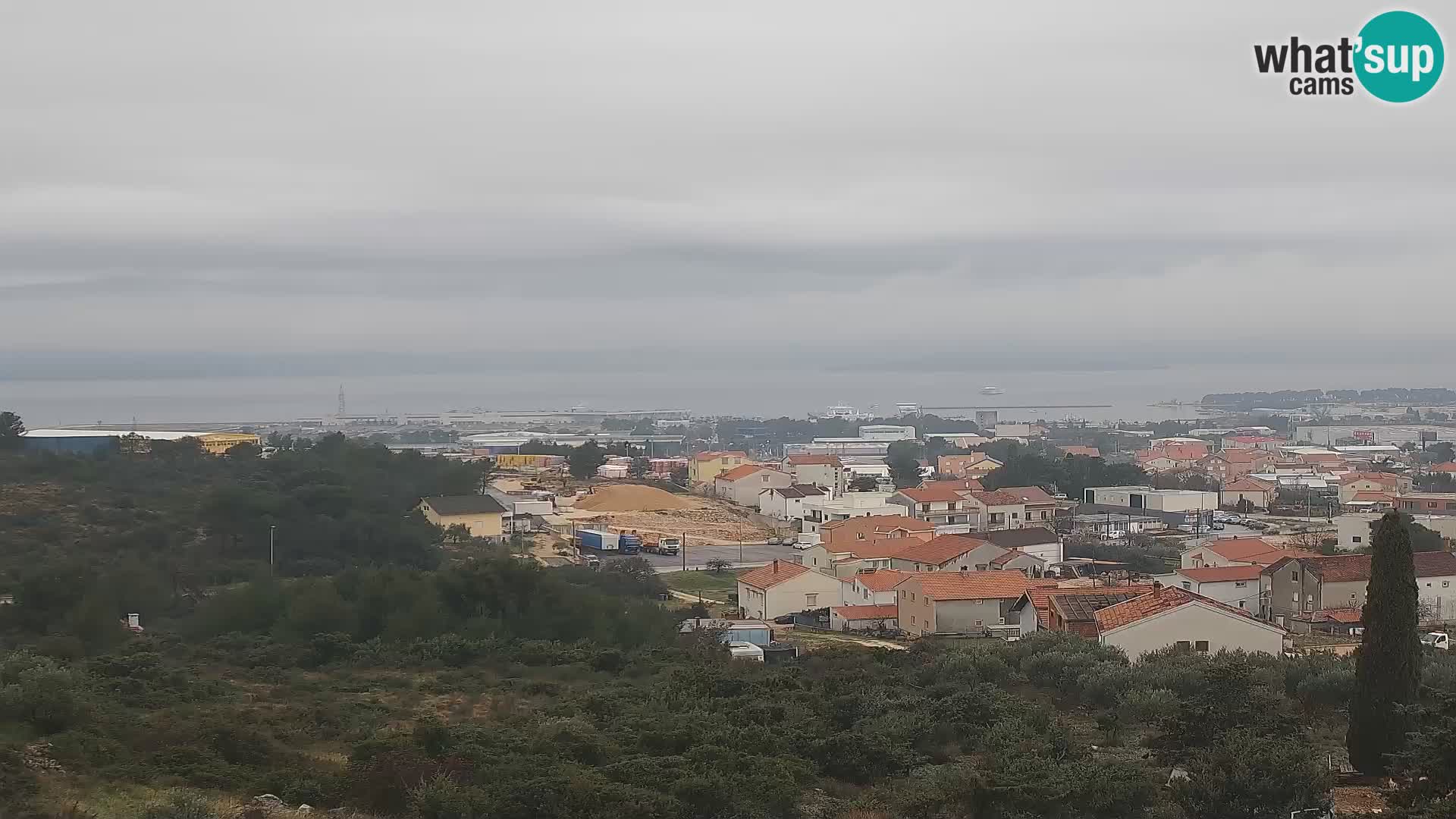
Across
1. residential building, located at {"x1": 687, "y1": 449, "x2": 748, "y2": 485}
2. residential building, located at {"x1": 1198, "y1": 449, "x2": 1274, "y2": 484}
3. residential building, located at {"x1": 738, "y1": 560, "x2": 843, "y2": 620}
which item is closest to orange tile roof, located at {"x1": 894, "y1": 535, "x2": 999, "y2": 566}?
residential building, located at {"x1": 738, "y1": 560, "x2": 843, "y2": 620}

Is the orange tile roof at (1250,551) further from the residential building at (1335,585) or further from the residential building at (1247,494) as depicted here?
the residential building at (1247,494)

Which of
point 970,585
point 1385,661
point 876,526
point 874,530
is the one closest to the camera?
→ point 1385,661

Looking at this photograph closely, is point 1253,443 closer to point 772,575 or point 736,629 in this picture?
point 772,575

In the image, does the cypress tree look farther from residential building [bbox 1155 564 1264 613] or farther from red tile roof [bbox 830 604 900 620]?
residential building [bbox 1155 564 1264 613]

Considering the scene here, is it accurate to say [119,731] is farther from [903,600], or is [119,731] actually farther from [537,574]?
[903,600]

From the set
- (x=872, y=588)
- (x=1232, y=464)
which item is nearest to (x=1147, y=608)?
(x=872, y=588)
